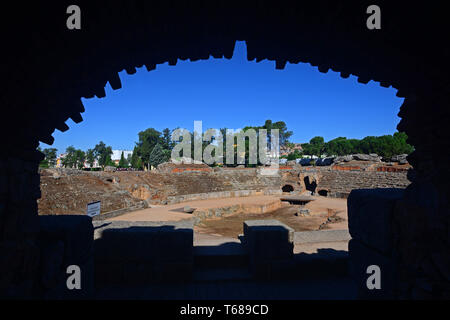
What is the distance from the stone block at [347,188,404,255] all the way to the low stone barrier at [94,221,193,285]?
3.03 m

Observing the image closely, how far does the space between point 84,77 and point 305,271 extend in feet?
16.9

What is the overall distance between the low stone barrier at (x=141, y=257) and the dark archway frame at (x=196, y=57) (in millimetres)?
1851

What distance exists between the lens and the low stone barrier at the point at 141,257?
4375mm

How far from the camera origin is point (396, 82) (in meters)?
3.33

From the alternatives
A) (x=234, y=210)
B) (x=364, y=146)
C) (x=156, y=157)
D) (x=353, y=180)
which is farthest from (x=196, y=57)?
(x=364, y=146)

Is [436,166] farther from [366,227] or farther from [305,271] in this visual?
[305,271]

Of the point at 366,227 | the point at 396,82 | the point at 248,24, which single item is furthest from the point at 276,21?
the point at 366,227

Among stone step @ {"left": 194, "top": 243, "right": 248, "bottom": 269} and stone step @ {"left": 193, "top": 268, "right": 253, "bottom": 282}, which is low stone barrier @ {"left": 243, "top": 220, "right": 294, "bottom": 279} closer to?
stone step @ {"left": 193, "top": 268, "right": 253, "bottom": 282}

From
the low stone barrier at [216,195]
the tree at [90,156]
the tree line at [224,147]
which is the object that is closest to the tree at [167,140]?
the tree line at [224,147]

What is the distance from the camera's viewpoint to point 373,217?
338 centimetres

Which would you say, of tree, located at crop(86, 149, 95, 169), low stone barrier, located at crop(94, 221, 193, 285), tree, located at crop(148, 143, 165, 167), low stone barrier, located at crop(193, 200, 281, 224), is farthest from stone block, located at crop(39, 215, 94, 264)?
tree, located at crop(86, 149, 95, 169)

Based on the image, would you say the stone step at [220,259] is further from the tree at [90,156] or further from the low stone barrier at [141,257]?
the tree at [90,156]

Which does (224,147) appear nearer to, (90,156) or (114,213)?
(114,213)

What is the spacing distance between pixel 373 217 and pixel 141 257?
407cm
